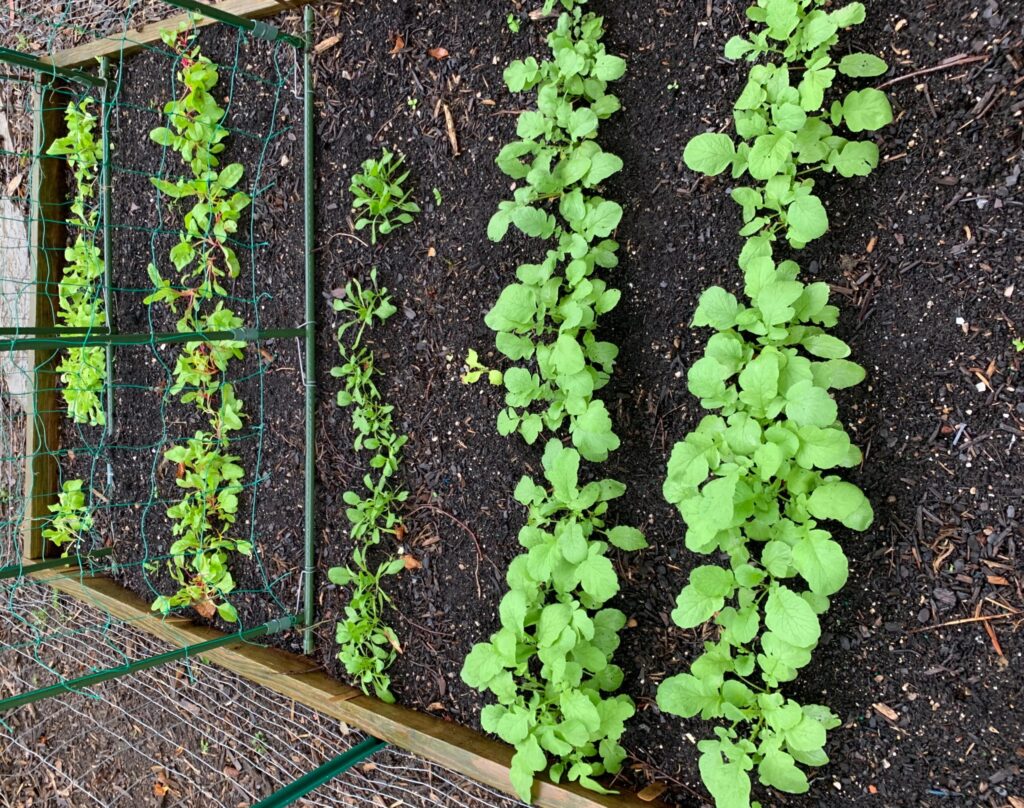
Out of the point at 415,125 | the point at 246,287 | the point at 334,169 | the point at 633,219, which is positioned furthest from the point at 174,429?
the point at 633,219

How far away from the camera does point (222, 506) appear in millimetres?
2430

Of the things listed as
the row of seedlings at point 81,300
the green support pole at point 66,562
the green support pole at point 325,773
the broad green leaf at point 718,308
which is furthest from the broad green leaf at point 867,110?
the green support pole at point 66,562

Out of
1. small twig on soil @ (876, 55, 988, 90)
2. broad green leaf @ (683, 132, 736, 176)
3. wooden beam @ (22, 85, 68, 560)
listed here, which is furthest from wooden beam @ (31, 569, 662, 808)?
small twig on soil @ (876, 55, 988, 90)

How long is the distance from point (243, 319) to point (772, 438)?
1695 mm

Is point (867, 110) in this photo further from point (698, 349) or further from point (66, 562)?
point (66, 562)

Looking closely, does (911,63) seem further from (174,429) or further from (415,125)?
(174,429)

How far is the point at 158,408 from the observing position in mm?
2615

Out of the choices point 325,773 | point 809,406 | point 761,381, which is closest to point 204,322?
point 325,773

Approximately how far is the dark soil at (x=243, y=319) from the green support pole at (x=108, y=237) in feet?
0.09

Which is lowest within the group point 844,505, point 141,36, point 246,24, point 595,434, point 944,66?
point 844,505

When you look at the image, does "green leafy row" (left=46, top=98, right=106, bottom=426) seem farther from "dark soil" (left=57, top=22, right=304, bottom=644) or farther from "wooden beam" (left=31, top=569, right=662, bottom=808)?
"wooden beam" (left=31, top=569, right=662, bottom=808)

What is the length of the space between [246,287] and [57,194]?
3.99 feet

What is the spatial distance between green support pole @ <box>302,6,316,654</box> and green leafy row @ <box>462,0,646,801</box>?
2.31ft

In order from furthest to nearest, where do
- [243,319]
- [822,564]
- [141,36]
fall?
[141,36], [243,319], [822,564]
